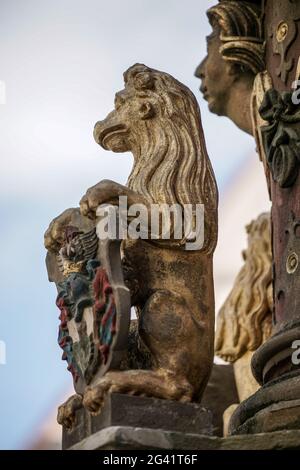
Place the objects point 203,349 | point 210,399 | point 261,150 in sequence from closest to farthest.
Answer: point 203,349 → point 261,150 → point 210,399

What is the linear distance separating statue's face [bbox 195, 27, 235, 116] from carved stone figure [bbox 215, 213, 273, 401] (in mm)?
2719

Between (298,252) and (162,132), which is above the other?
(162,132)

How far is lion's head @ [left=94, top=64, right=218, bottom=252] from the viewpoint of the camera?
29.9ft

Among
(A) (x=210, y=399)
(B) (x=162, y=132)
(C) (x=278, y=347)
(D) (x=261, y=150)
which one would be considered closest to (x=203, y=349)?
(C) (x=278, y=347)

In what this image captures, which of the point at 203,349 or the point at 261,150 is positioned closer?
the point at 203,349

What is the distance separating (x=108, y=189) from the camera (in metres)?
8.91

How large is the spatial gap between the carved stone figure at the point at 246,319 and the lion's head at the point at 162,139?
4.36 m

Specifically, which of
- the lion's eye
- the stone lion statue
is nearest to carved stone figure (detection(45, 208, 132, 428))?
the stone lion statue

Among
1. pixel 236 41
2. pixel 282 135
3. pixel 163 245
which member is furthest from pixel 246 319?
pixel 163 245

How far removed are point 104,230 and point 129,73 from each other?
1.11 metres

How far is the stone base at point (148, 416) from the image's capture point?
839 cm
